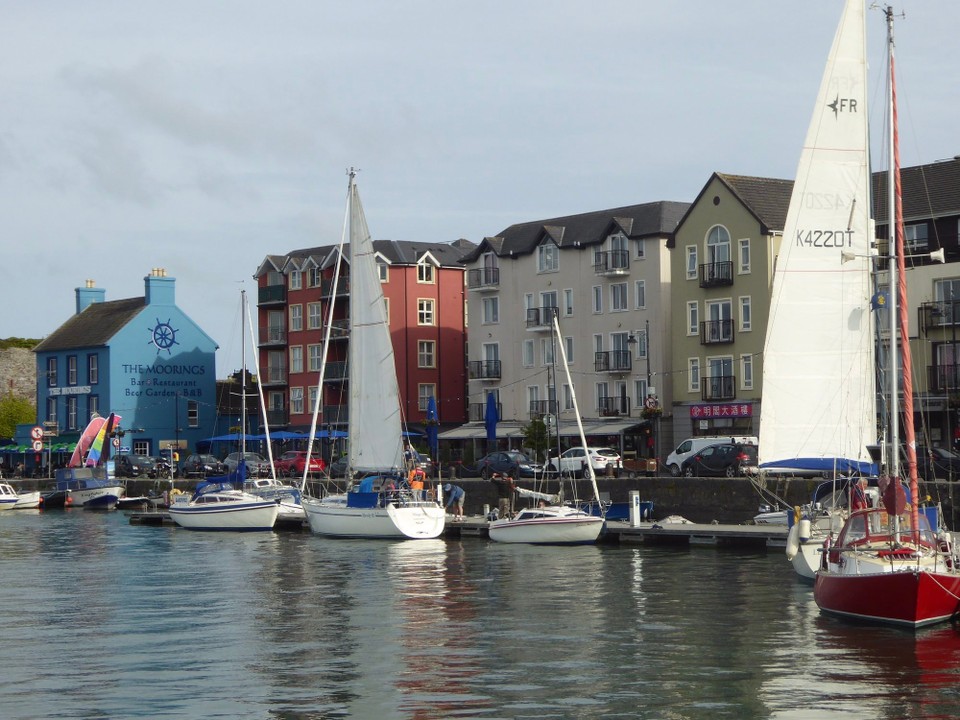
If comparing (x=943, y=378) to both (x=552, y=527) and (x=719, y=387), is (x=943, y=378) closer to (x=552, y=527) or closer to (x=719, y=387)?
(x=719, y=387)

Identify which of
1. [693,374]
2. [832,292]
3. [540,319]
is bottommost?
[832,292]

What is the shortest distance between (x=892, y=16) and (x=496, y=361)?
220 ft

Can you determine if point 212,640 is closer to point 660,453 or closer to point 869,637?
point 869,637

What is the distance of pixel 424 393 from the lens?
349 ft

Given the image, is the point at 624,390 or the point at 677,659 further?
the point at 624,390

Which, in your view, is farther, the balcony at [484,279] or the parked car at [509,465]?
the balcony at [484,279]

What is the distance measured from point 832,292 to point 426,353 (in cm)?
7271

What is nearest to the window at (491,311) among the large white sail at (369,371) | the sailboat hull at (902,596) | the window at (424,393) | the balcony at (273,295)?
the window at (424,393)

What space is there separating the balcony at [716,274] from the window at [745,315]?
1421 millimetres

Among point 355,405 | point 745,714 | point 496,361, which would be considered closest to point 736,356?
point 496,361

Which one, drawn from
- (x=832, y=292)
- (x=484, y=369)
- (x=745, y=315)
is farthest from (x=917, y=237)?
(x=832, y=292)

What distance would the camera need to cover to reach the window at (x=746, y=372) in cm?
8400

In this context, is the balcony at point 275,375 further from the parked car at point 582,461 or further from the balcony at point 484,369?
the parked car at point 582,461

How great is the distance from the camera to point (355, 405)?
2425 inches
